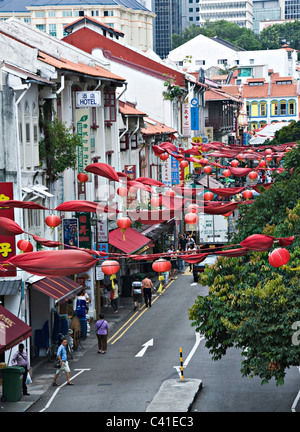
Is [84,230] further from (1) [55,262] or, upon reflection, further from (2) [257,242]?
(2) [257,242]

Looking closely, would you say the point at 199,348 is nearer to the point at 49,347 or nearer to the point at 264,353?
the point at 49,347

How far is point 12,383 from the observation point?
2520 cm

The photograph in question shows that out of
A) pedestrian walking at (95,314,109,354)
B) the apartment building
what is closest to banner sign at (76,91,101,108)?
pedestrian walking at (95,314,109,354)

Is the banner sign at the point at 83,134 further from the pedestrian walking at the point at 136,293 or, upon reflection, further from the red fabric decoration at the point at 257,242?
the red fabric decoration at the point at 257,242

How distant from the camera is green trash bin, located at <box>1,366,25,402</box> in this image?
25.2 m

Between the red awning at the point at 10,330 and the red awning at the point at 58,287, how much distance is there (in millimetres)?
3186

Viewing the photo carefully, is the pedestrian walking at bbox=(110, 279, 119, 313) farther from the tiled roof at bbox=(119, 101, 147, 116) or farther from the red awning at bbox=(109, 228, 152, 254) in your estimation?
the tiled roof at bbox=(119, 101, 147, 116)

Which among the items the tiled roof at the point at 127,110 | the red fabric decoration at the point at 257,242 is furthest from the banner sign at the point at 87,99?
the red fabric decoration at the point at 257,242

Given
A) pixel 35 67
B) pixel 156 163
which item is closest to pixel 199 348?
pixel 35 67

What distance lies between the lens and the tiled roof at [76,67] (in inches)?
1318

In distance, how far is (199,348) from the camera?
31844 millimetres

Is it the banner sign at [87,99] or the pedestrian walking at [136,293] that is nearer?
the banner sign at [87,99]

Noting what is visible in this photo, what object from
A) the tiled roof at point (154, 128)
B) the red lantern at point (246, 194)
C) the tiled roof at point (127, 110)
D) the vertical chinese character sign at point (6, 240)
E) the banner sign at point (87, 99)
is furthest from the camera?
the tiled roof at point (154, 128)

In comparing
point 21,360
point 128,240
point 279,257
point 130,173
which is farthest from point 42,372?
point 130,173
